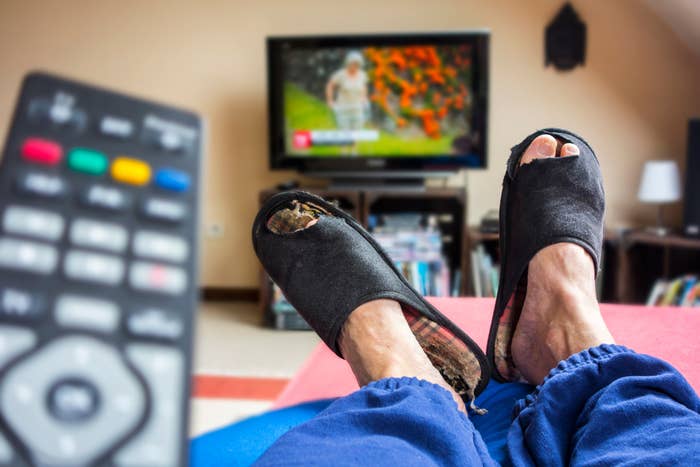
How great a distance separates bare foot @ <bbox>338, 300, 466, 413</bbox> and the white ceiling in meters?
1.88

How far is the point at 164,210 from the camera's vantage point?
18 centimetres

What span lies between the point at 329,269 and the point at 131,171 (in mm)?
449

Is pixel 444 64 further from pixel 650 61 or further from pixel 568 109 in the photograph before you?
pixel 650 61

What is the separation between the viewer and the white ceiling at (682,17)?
2066mm

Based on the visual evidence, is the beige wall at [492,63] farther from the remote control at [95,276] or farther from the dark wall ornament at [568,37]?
the remote control at [95,276]

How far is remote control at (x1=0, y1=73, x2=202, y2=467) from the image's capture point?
159 mm

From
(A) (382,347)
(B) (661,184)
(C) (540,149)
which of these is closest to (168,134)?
(A) (382,347)

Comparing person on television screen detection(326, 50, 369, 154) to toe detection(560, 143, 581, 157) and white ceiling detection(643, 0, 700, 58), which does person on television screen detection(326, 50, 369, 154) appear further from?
toe detection(560, 143, 581, 157)

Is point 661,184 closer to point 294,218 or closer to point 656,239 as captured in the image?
point 656,239

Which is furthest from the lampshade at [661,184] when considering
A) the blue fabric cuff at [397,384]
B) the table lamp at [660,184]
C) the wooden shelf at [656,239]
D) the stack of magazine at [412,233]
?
the blue fabric cuff at [397,384]

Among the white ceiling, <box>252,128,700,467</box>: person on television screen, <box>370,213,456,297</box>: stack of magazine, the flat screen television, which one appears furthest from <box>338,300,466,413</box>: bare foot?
the white ceiling

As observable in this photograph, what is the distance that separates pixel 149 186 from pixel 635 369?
15.0 inches

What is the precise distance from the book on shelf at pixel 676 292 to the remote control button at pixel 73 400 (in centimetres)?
204

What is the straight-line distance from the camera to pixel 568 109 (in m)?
2.34
